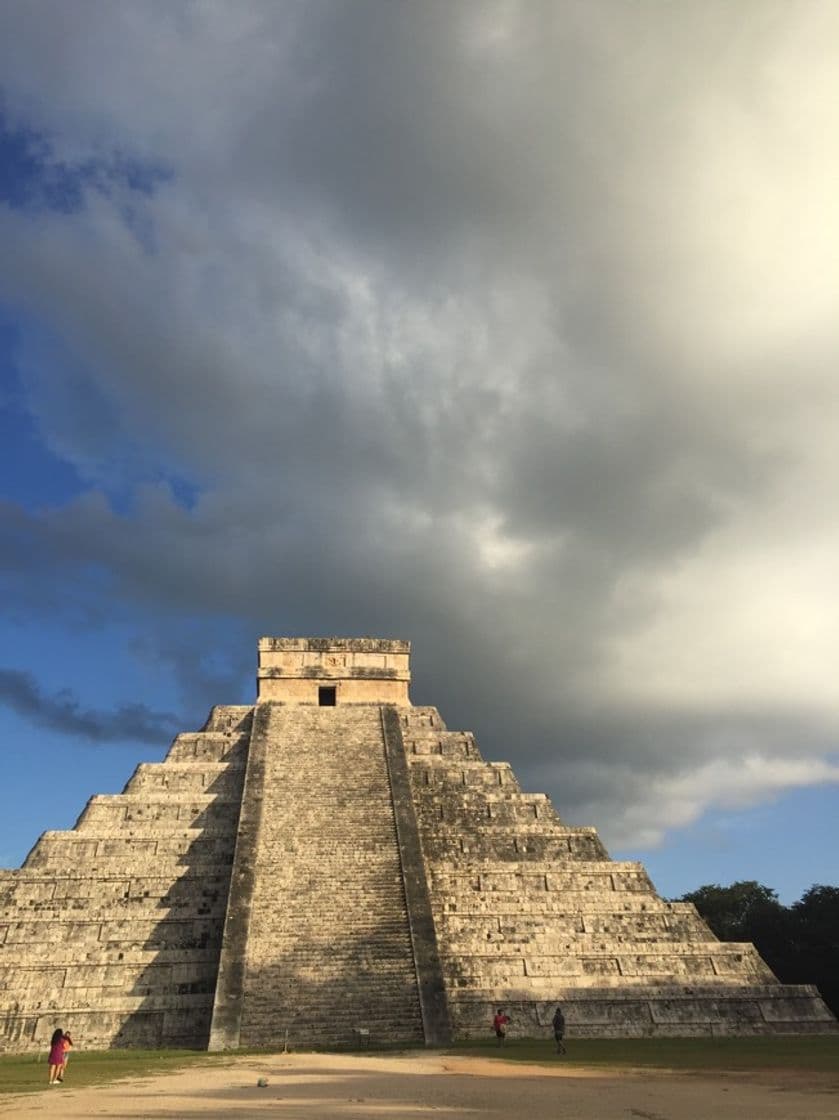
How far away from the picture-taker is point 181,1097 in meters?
8.22

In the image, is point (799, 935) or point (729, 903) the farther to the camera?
point (729, 903)

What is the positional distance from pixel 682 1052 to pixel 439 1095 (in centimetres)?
570

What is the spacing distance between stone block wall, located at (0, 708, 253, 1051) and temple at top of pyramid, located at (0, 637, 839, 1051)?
4cm

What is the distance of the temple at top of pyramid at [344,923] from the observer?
14.4 meters

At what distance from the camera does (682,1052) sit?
12.2m

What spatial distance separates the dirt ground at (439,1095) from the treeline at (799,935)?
58.0ft

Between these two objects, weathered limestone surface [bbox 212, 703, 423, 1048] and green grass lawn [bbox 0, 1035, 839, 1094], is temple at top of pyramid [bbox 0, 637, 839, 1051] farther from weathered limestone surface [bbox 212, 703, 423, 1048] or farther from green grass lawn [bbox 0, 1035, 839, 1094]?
green grass lawn [bbox 0, 1035, 839, 1094]

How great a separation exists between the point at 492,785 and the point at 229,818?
628 cm

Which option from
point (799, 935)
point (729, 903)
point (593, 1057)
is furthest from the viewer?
point (729, 903)

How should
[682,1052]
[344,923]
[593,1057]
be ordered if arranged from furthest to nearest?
[344,923], [682,1052], [593,1057]

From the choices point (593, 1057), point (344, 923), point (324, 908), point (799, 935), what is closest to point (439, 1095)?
point (593, 1057)

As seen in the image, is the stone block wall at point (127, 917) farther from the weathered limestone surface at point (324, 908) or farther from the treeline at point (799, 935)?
the treeline at point (799, 935)

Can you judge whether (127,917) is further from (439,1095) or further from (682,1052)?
(439,1095)

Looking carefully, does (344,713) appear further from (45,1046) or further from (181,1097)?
(181,1097)
